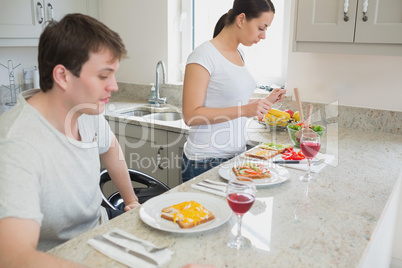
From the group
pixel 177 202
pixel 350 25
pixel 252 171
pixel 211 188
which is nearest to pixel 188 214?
Result: pixel 177 202

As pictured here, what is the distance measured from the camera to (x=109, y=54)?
114cm

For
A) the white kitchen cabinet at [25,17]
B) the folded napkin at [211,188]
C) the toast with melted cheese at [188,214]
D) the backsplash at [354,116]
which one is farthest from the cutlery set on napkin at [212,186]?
the white kitchen cabinet at [25,17]

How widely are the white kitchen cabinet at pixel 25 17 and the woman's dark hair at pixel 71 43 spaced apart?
5.88 ft

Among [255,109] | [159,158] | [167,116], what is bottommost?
[159,158]

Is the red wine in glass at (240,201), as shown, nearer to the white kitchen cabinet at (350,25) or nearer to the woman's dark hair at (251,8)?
the woman's dark hair at (251,8)

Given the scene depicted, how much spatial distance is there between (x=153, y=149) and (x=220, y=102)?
950 millimetres

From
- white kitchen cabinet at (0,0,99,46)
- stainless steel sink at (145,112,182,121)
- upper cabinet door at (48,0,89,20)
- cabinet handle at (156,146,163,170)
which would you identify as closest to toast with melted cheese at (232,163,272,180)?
cabinet handle at (156,146,163,170)

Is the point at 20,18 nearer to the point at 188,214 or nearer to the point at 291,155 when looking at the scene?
the point at 291,155

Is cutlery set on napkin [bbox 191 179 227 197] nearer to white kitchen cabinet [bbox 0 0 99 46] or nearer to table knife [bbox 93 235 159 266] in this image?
table knife [bbox 93 235 159 266]

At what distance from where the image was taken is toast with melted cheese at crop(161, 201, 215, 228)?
1083 millimetres

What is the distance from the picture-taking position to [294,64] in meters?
2.62

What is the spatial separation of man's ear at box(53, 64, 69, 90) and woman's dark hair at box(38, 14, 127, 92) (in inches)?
0.5

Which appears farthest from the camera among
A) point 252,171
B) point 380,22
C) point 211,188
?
point 380,22

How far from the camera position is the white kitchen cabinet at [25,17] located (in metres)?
2.76
